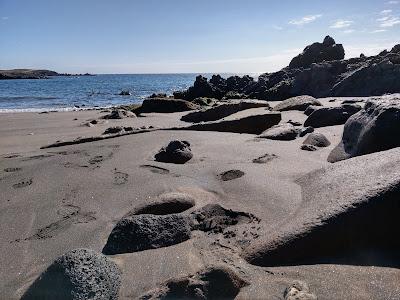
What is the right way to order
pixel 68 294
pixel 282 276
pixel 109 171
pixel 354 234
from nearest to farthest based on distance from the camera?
pixel 68 294 → pixel 282 276 → pixel 354 234 → pixel 109 171

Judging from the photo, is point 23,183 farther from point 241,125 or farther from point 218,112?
point 218,112

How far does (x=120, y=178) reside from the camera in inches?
163

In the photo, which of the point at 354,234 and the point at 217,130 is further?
the point at 217,130

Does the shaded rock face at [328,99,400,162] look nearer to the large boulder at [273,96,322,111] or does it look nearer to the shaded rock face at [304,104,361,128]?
the shaded rock face at [304,104,361,128]

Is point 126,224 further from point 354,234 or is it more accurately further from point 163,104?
point 163,104

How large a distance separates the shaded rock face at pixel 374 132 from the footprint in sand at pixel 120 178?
84.7 inches

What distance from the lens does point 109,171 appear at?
443 cm

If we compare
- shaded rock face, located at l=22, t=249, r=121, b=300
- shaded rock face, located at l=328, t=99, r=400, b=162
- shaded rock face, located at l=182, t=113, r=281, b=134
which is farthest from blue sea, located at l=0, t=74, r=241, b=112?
shaded rock face, located at l=22, t=249, r=121, b=300

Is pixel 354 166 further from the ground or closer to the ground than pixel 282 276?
further from the ground

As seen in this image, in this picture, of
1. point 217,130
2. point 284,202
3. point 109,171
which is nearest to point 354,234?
point 284,202

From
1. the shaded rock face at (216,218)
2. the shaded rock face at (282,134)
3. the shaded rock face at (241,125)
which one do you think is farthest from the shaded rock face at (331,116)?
the shaded rock face at (216,218)

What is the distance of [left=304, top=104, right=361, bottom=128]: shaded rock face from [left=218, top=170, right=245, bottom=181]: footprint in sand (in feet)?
10.9

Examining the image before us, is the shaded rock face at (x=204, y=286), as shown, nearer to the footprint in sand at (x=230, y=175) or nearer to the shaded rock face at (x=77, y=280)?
the shaded rock face at (x=77, y=280)

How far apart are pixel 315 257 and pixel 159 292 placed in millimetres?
949
